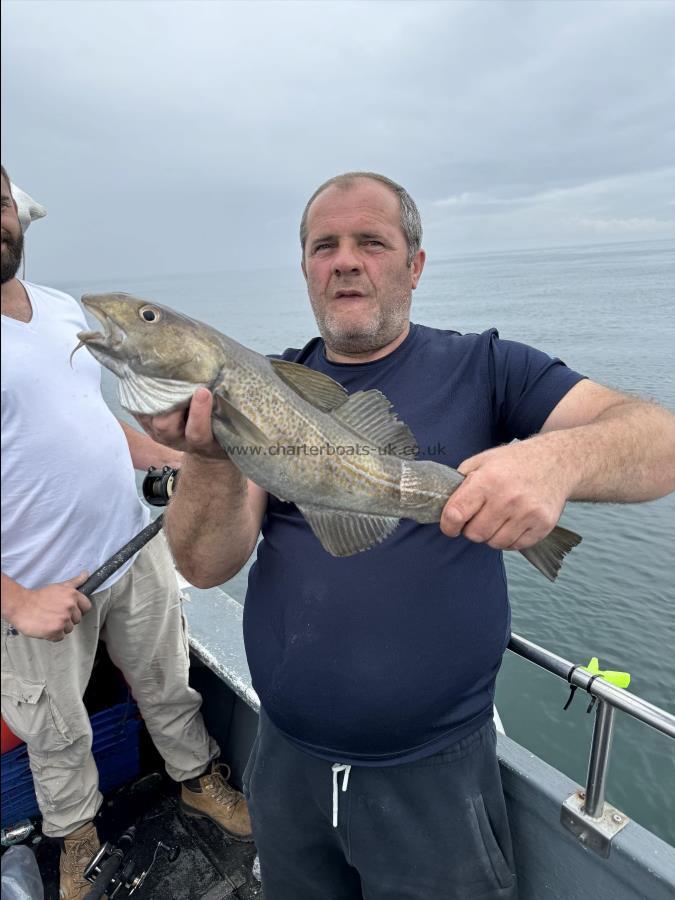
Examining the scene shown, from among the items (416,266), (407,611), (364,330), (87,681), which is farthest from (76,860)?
(416,266)

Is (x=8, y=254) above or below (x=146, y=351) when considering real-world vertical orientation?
above

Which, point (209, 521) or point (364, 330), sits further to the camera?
point (364, 330)

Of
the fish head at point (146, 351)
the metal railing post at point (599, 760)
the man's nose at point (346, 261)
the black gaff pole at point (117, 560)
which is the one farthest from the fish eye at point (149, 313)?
the metal railing post at point (599, 760)

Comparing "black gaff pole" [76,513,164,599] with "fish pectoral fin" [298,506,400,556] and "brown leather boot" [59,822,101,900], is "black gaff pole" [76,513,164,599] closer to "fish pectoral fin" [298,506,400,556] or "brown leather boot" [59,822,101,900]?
"fish pectoral fin" [298,506,400,556]

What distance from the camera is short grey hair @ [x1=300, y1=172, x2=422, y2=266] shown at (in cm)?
310

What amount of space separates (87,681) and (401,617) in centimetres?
234

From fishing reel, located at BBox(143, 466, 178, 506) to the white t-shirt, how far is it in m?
0.10

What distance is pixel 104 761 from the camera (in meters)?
4.26

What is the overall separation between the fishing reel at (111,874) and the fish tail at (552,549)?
3.20 metres

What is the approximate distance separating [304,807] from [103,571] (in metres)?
1.57

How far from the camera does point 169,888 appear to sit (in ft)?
12.3

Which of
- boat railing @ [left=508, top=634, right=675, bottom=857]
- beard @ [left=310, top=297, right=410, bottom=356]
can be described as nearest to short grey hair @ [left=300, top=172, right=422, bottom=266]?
beard @ [left=310, top=297, right=410, bottom=356]

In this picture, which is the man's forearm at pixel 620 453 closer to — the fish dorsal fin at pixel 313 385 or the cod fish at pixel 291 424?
the cod fish at pixel 291 424

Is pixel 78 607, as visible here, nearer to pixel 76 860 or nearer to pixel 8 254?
pixel 76 860
